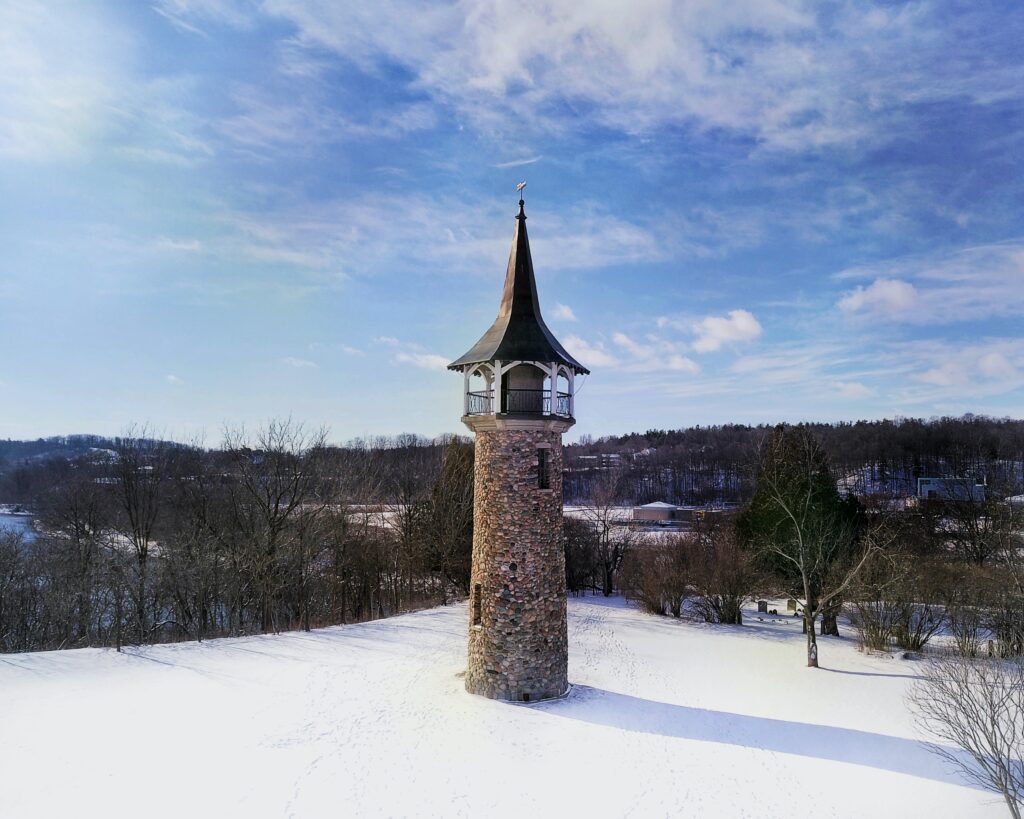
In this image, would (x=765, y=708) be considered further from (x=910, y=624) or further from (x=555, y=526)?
(x=910, y=624)

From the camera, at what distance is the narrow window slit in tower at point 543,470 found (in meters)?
15.2

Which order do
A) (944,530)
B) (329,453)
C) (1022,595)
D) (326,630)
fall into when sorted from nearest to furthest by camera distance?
1. (1022,595)
2. (326,630)
3. (944,530)
4. (329,453)

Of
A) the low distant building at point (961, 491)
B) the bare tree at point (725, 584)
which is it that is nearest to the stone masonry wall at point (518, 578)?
the bare tree at point (725, 584)

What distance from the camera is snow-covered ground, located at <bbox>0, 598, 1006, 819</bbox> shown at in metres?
10.9

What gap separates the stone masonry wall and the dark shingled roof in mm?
1879

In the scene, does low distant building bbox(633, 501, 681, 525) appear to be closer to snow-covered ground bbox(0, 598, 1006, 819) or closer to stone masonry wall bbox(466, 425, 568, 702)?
snow-covered ground bbox(0, 598, 1006, 819)

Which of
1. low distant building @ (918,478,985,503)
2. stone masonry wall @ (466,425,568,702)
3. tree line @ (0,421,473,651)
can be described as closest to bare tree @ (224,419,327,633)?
tree line @ (0,421,473,651)

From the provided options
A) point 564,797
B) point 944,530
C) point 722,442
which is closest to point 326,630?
point 564,797

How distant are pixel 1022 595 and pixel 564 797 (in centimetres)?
1780

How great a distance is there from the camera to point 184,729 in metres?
13.1

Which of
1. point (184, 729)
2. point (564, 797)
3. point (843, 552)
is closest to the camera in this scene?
point (564, 797)

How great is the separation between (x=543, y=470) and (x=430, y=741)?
6256mm

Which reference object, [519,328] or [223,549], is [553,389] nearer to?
[519,328]

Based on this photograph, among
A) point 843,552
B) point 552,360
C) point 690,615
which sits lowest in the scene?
point 690,615
